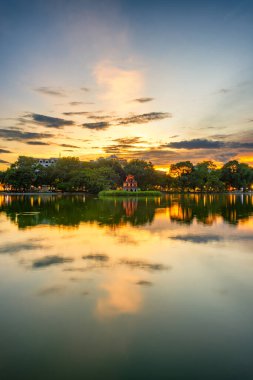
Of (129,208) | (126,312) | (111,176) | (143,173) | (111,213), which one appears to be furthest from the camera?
(143,173)

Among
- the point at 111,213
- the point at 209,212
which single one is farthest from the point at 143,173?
the point at 111,213

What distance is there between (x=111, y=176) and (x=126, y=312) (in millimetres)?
75989

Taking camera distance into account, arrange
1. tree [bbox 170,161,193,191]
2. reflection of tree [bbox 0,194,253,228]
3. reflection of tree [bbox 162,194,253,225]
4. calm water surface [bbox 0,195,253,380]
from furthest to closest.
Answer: tree [bbox 170,161,193,191] → reflection of tree [bbox 162,194,253,225] → reflection of tree [bbox 0,194,253,228] → calm water surface [bbox 0,195,253,380]

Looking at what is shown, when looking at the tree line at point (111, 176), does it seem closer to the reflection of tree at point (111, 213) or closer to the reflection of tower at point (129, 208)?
the reflection of tower at point (129, 208)

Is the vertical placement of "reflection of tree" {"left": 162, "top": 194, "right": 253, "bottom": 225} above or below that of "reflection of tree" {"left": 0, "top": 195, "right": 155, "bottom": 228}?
below

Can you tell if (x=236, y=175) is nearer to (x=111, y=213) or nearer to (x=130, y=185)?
(x=130, y=185)

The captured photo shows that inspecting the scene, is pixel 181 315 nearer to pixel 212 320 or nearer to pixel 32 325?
pixel 212 320

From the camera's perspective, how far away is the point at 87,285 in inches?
275

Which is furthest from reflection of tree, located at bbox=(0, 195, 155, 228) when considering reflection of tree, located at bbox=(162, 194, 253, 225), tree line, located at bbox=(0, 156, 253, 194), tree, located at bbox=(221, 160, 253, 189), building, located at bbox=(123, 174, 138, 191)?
tree, located at bbox=(221, 160, 253, 189)

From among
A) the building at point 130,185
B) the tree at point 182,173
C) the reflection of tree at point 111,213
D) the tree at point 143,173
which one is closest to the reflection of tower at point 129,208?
the reflection of tree at point 111,213

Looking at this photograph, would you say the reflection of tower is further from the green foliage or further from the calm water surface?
the green foliage

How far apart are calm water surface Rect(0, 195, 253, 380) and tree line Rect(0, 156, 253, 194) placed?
204ft

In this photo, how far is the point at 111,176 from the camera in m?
81.2

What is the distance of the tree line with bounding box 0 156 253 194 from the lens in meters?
76.9
